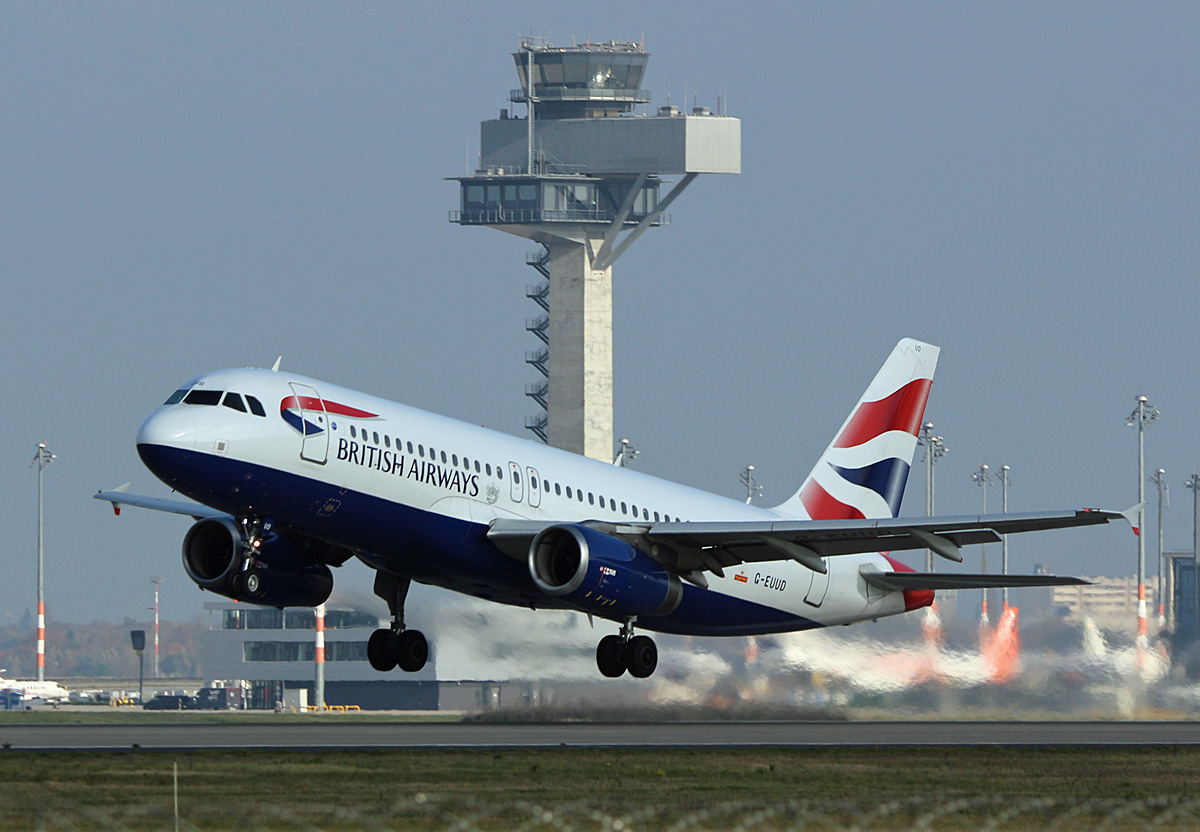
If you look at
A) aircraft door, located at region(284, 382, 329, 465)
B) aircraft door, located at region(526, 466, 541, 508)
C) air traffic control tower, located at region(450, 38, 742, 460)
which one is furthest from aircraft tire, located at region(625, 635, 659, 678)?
air traffic control tower, located at region(450, 38, 742, 460)

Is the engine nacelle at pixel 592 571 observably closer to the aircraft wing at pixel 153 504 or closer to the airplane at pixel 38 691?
the aircraft wing at pixel 153 504

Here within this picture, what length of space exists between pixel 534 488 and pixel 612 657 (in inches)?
174

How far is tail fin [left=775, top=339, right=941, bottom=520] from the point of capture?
174 feet

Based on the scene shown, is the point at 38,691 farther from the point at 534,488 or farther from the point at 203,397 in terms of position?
the point at 203,397

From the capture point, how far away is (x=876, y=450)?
54219 mm

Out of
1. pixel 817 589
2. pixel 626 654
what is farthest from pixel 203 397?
pixel 817 589

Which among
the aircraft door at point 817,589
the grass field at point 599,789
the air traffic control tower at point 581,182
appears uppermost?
the air traffic control tower at point 581,182

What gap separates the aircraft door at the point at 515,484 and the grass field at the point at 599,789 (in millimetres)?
10016

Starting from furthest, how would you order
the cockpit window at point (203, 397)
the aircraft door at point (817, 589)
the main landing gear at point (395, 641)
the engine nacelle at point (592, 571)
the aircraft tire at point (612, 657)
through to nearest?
the aircraft door at point (817, 589) → the main landing gear at point (395, 641) → the aircraft tire at point (612, 657) → the engine nacelle at point (592, 571) → the cockpit window at point (203, 397)

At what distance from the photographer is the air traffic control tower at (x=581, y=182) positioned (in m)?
159

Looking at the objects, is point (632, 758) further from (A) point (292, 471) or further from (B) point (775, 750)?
(A) point (292, 471)

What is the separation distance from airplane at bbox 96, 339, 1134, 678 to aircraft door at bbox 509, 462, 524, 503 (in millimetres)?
43

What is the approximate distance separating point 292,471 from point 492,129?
429ft

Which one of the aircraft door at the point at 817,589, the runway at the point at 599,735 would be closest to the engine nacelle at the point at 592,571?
the runway at the point at 599,735
